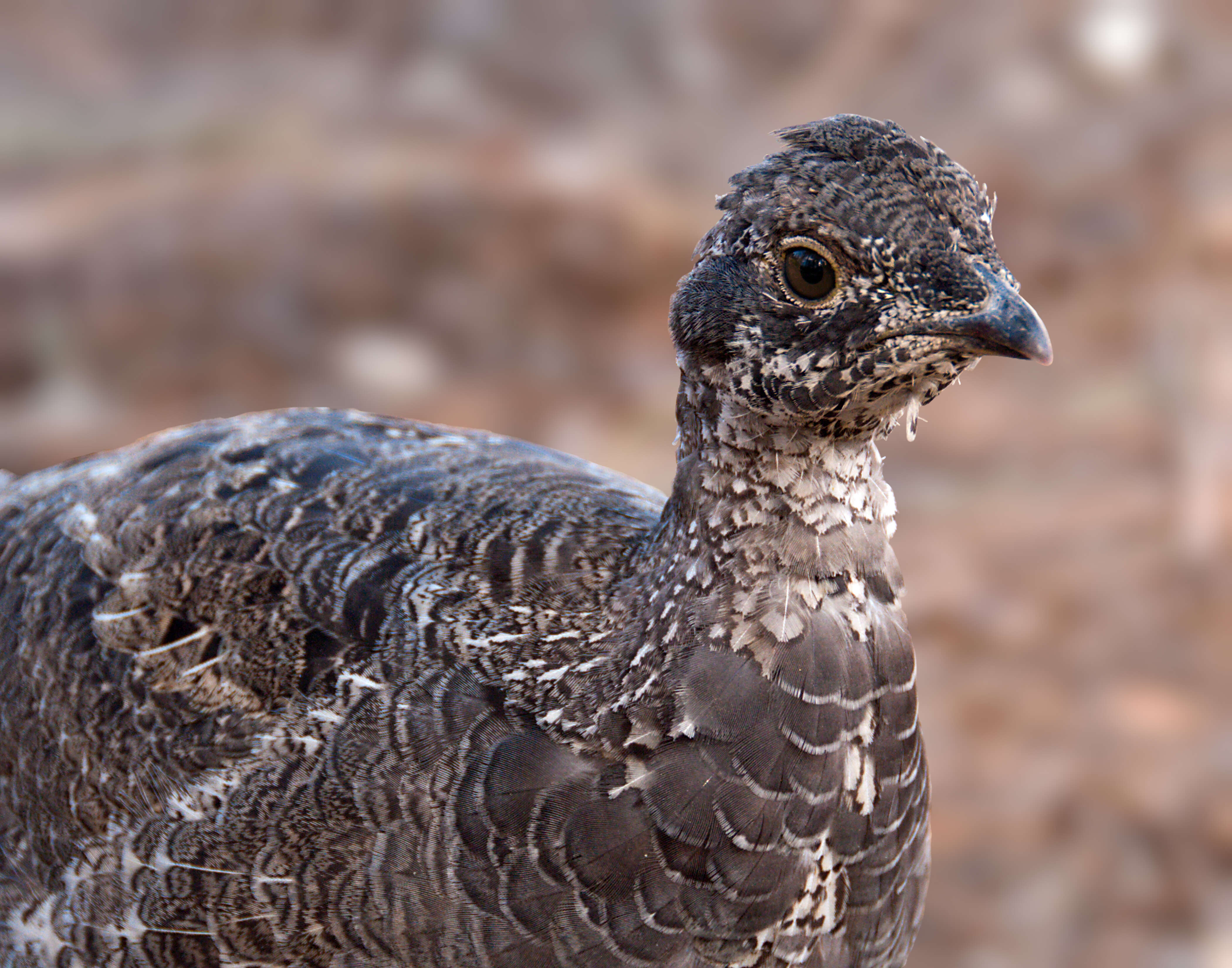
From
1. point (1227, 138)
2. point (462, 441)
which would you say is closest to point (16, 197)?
point (462, 441)

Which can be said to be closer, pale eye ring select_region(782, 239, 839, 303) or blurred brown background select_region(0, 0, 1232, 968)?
pale eye ring select_region(782, 239, 839, 303)

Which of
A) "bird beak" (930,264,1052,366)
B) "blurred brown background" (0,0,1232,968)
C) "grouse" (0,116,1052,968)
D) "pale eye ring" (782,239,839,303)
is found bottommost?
"grouse" (0,116,1052,968)

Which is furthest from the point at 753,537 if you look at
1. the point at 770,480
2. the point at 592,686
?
the point at 592,686

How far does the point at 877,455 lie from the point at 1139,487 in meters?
5.82

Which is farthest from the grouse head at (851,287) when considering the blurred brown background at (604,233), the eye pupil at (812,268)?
the blurred brown background at (604,233)

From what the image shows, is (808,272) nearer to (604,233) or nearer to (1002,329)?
(1002,329)

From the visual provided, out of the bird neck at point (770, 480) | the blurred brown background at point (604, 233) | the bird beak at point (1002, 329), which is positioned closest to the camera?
the bird beak at point (1002, 329)

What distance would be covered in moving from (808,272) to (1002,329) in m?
0.38

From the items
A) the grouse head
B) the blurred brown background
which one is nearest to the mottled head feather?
the grouse head

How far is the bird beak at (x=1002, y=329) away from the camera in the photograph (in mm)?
2260

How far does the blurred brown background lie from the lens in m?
7.79

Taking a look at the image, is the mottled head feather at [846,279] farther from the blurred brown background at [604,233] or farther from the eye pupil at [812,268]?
the blurred brown background at [604,233]

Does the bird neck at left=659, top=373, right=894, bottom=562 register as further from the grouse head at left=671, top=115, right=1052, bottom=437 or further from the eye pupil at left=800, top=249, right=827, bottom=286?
the eye pupil at left=800, top=249, right=827, bottom=286

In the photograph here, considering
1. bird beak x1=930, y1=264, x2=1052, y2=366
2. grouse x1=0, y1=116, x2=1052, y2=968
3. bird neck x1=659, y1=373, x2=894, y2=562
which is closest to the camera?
bird beak x1=930, y1=264, x2=1052, y2=366
